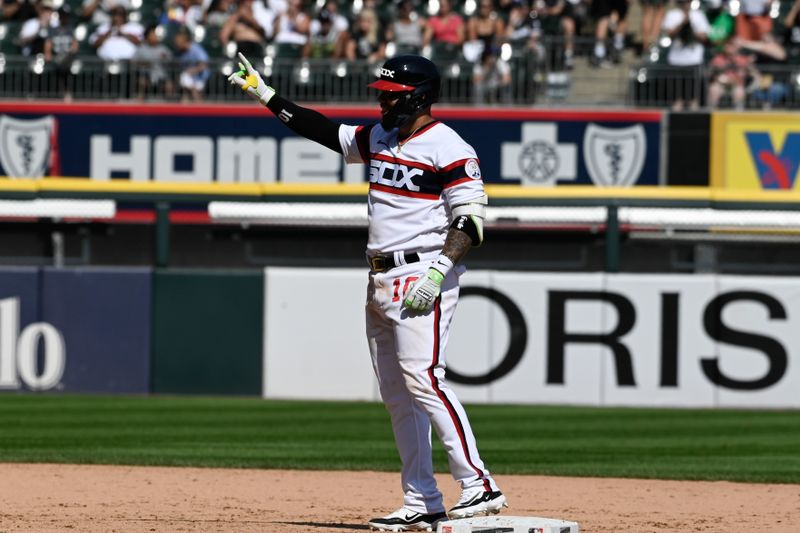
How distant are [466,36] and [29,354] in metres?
7.84

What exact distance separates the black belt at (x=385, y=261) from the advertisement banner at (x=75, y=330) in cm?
674

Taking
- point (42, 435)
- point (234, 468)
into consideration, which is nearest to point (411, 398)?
point (234, 468)

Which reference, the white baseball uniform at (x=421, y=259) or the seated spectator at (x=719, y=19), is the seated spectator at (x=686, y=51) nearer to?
the seated spectator at (x=719, y=19)

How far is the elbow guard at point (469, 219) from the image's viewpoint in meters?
6.49

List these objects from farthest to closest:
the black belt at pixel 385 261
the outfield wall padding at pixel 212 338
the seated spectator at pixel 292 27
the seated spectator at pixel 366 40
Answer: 1. the seated spectator at pixel 292 27
2. the seated spectator at pixel 366 40
3. the outfield wall padding at pixel 212 338
4. the black belt at pixel 385 261

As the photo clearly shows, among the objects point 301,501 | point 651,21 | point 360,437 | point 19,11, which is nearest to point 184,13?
point 19,11

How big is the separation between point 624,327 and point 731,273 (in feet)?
3.41

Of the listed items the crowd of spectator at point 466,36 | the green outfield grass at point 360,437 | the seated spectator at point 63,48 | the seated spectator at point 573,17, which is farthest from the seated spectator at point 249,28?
the green outfield grass at point 360,437

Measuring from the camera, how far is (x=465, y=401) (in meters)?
12.8

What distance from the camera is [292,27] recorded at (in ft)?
62.7

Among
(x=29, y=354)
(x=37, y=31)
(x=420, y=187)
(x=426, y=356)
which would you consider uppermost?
(x=37, y=31)

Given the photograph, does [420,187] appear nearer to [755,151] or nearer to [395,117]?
[395,117]

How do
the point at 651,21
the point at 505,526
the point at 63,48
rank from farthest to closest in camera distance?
the point at 63,48, the point at 651,21, the point at 505,526

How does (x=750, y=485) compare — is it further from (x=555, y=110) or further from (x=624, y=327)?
(x=555, y=110)
